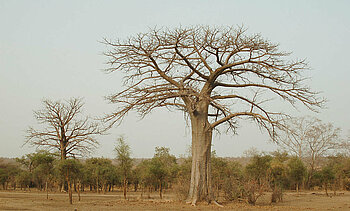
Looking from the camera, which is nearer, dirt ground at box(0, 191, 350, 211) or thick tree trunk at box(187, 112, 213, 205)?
dirt ground at box(0, 191, 350, 211)

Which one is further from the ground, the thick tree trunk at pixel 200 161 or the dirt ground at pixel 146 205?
the thick tree trunk at pixel 200 161

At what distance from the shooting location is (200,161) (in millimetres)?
12641

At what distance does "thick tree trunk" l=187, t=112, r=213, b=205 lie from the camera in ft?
40.4

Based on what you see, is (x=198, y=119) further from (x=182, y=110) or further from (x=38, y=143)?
(x=38, y=143)

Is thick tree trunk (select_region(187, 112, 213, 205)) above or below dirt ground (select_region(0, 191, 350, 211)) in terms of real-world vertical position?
above

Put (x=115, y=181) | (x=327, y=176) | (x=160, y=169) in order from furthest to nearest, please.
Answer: (x=115, y=181) → (x=327, y=176) → (x=160, y=169)

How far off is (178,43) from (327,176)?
21151 mm

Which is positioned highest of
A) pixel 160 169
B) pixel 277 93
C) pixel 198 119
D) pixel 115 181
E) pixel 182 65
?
pixel 182 65

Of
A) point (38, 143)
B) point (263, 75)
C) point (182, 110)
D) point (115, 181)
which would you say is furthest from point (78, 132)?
point (263, 75)

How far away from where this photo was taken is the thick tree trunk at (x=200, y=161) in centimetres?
1232

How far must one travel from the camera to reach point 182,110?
13500mm

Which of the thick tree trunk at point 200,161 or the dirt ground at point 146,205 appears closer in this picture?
the dirt ground at point 146,205

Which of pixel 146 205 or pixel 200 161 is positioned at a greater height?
pixel 200 161

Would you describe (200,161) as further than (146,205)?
Yes
